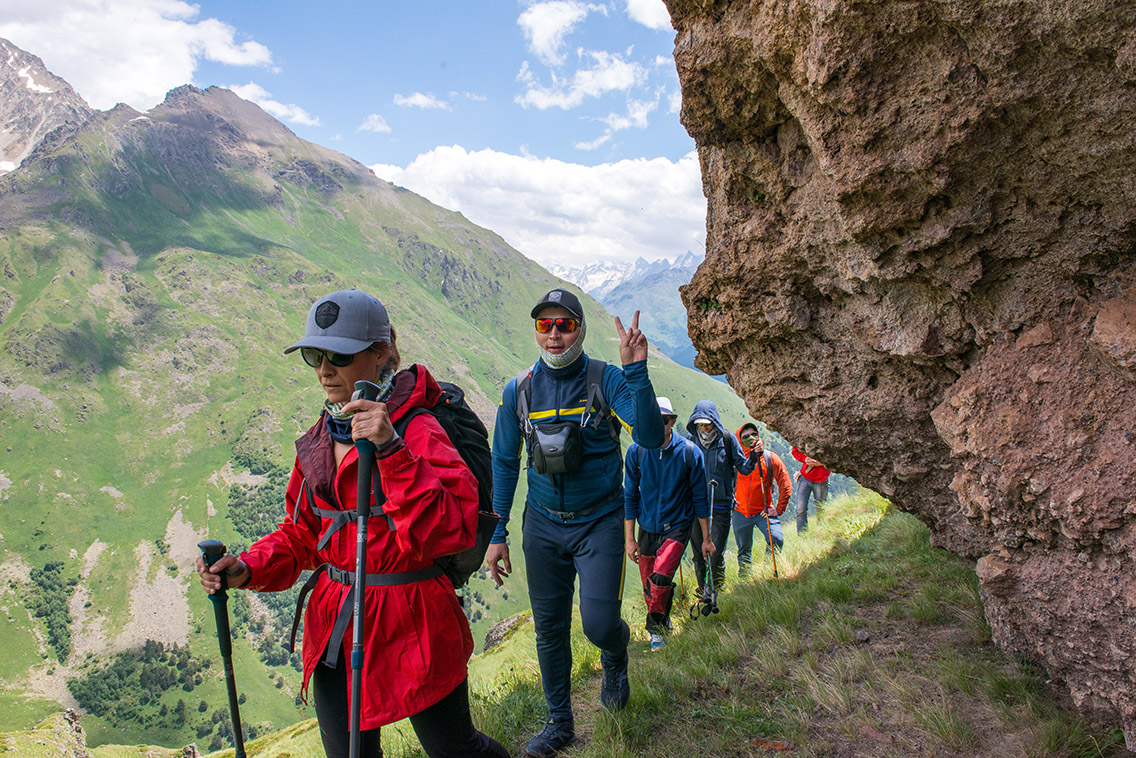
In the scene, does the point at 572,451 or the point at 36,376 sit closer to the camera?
the point at 572,451

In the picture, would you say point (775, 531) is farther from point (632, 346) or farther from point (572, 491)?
point (632, 346)

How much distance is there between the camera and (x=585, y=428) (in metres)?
4.74

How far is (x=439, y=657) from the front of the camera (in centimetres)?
306

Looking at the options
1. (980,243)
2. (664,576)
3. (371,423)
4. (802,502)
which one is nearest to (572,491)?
(371,423)

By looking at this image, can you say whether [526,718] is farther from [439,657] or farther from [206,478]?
[206,478]

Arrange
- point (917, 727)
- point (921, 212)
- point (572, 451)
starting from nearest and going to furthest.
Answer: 1. point (921, 212)
2. point (917, 727)
3. point (572, 451)

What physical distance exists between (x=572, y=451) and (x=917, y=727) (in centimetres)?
288

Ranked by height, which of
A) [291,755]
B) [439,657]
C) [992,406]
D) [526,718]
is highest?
[992,406]

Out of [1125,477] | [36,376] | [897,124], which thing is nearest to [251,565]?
[897,124]

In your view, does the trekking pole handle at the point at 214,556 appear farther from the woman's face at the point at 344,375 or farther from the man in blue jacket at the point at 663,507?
the man in blue jacket at the point at 663,507

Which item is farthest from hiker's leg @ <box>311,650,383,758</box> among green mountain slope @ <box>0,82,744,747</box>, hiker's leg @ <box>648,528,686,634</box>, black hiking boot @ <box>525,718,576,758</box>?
green mountain slope @ <box>0,82,744,747</box>

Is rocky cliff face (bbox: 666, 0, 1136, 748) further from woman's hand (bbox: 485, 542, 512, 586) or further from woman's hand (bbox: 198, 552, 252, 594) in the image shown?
woman's hand (bbox: 198, 552, 252, 594)

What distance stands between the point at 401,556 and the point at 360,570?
235 mm

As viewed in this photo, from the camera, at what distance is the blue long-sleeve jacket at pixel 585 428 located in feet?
15.0
